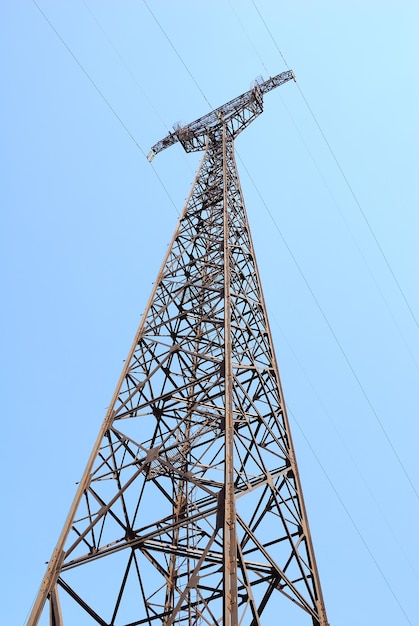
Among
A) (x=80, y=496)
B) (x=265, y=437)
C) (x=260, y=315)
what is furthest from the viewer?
(x=260, y=315)

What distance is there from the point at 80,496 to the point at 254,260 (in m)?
9.50

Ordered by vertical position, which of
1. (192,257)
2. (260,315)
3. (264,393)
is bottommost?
(264,393)

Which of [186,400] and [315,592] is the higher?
[186,400]

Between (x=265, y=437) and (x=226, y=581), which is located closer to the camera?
(x=226, y=581)

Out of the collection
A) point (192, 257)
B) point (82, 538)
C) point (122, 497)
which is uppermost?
point (192, 257)

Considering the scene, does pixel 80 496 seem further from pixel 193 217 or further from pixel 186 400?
pixel 193 217

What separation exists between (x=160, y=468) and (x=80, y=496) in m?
3.44

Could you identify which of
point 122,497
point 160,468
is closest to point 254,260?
point 160,468

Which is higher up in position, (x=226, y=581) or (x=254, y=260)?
(x=254, y=260)

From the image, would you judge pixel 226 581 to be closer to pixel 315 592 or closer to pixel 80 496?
pixel 315 592

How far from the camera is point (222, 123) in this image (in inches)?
981

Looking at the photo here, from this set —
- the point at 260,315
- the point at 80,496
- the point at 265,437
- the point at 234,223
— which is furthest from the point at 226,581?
the point at 234,223

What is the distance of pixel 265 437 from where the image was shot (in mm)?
11789

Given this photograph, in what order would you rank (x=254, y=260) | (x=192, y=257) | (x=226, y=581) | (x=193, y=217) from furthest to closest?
(x=193, y=217), (x=192, y=257), (x=254, y=260), (x=226, y=581)
